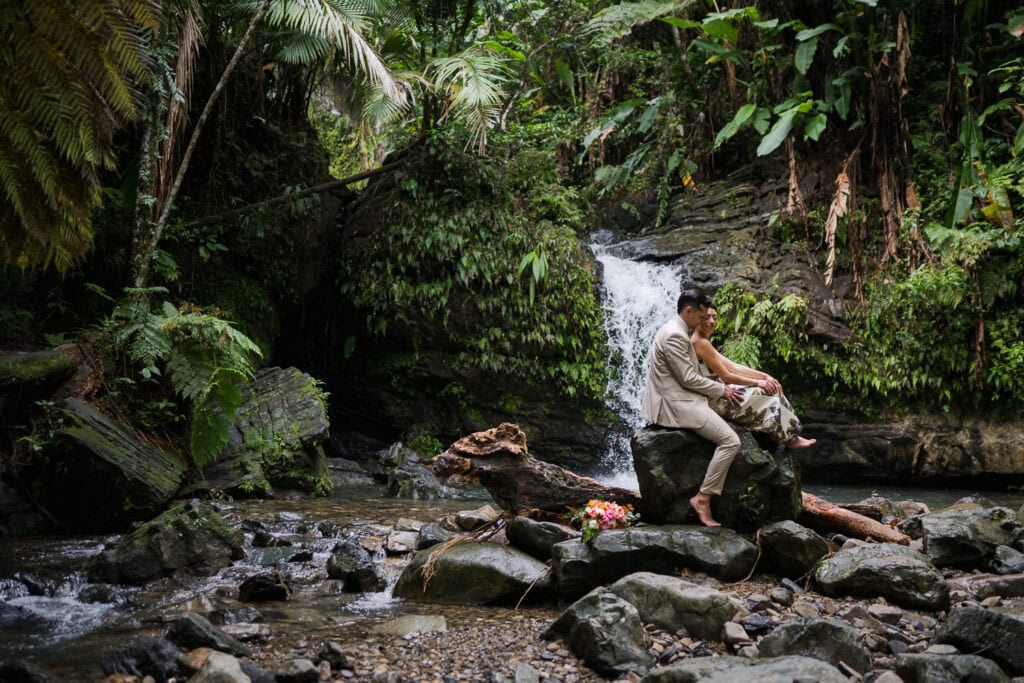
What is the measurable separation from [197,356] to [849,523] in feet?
20.0

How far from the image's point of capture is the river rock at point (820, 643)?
11.9 ft

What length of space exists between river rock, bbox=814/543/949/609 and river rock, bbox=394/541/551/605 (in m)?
A: 1.87

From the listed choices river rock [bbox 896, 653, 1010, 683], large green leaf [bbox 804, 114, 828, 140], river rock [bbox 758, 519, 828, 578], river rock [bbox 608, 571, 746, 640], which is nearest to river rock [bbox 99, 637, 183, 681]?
river rock [bbox 608, 571, 746, 640]

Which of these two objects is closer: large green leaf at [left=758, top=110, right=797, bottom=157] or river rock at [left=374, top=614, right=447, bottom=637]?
river rock at [left=374, top=614, right=447, bottom=637]

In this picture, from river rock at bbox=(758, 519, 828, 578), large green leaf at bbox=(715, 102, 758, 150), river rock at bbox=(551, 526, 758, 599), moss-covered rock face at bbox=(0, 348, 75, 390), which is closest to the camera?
river rock at bbox=(551, 526, 758, 599)

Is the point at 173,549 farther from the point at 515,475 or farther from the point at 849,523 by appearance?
the point at 849,523

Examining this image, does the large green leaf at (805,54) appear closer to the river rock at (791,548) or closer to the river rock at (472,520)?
the river rock at (791,548)

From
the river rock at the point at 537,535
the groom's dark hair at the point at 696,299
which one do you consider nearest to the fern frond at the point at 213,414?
the river rock at the point at 537,535

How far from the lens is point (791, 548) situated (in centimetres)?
518

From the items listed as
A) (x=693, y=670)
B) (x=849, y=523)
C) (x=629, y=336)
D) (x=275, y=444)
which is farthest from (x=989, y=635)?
(x=629, y=336)

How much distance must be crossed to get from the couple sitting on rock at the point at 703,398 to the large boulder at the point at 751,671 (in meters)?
2.08

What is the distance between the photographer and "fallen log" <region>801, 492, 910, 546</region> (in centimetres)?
585

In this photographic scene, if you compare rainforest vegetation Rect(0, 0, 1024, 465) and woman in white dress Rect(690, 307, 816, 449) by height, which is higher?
rainforest vegetation Rect(0, 0, 1024, 465)

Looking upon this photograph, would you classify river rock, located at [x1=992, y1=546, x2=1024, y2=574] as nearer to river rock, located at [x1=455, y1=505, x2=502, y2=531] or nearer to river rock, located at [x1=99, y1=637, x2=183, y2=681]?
Result: river rock, located at [x1=455, y1=505, x2=502, y2=531]
